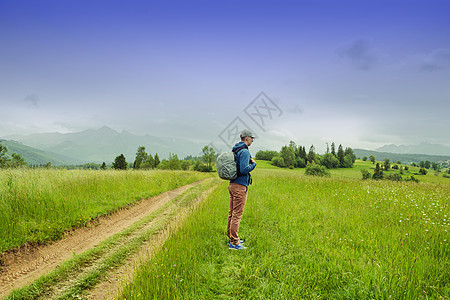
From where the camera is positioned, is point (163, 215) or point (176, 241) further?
point (163, 215)

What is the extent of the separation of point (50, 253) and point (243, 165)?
5.66 m

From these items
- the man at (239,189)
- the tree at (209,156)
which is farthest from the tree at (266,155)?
the man at (239,189)

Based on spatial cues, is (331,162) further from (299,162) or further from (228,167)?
(228,167)

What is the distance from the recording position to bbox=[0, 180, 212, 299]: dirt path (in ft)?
13.0

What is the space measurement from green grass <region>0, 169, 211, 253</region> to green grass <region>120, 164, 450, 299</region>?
4205 millimetres

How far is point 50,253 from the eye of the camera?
16.3 ft

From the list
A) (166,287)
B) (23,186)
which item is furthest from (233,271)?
(23,186)

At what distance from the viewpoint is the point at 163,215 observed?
782 cm

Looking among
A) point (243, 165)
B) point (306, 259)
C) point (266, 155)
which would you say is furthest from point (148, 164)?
point (266, 155)

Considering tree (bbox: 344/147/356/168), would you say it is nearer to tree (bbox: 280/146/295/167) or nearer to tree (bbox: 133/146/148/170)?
tree (bbox: 280/146/295/167)

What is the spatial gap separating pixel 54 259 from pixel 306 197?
9.25 m

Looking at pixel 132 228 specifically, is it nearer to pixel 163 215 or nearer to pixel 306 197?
pixel 163 215

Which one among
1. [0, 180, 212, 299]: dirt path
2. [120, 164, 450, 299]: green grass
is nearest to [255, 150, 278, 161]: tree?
[120, 164, 450, 299]: green grass

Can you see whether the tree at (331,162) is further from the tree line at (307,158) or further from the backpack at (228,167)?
the backpack at (228,167)
